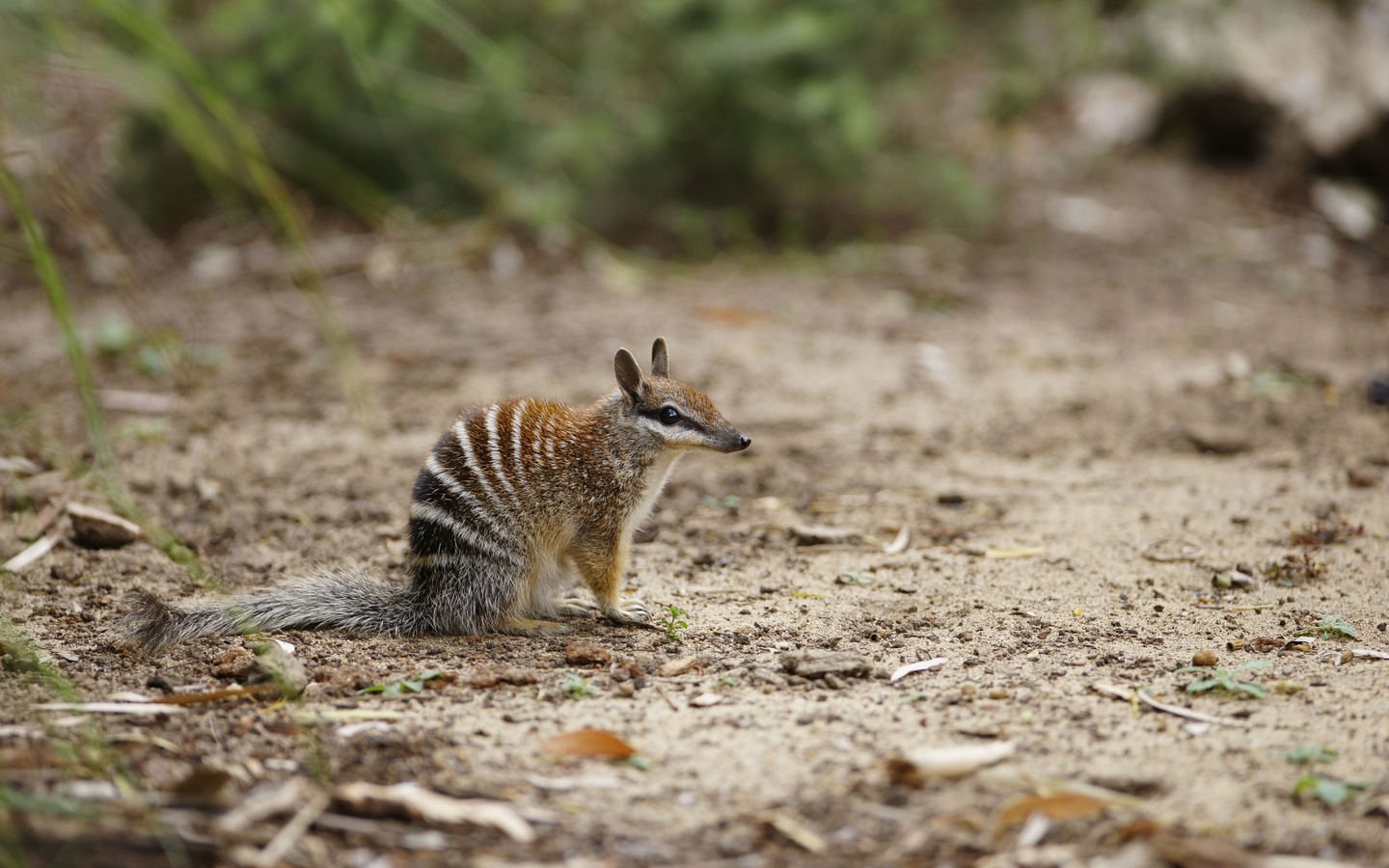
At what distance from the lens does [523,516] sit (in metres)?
3.96

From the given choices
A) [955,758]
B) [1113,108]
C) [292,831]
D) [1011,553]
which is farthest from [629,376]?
[1113,108]

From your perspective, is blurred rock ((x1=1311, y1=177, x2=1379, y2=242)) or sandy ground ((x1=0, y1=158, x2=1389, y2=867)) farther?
blurred rock ((x1=1311, y1=177, x2=1379, y2=242))

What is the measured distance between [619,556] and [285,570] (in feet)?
3.84

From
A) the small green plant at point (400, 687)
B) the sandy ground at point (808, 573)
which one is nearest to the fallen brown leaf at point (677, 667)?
the sandy ground at point (808, 573)

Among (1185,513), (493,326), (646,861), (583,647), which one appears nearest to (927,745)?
(646,861)

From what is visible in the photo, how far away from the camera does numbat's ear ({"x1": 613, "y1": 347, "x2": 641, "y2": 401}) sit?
415cm

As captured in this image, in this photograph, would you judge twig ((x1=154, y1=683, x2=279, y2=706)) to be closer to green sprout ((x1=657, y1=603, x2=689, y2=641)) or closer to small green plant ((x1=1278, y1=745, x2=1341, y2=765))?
green sprout ((x1=657, y1=603, x2=689, y2=641))

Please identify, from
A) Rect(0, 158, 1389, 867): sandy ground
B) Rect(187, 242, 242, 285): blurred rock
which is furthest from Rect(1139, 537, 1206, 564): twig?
Rect(187, 242, 242, 285): blurred rock

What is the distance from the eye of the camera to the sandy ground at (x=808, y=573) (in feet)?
8.36

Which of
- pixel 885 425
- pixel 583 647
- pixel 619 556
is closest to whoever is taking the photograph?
pixel 583 647

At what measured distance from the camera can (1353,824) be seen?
2.48 meters

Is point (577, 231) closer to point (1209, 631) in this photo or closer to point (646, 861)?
point (1209, 631)

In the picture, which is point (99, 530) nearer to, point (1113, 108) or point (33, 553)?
point (33, 553)

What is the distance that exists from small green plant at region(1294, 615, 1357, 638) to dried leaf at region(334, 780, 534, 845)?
7.70 ft
